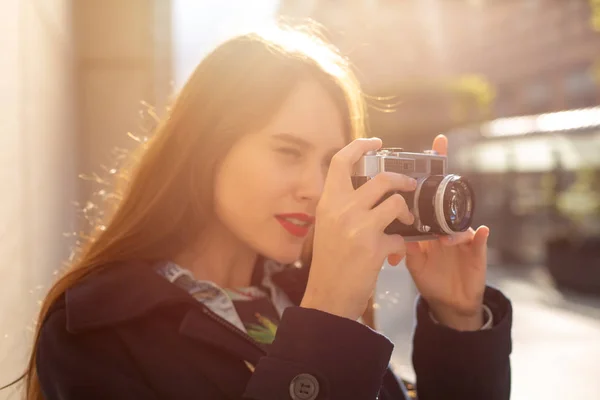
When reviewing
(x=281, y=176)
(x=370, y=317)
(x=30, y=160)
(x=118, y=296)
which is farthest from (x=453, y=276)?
(x=30, y=160)

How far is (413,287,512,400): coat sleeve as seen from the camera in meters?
1.48

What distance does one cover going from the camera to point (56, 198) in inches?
85.7

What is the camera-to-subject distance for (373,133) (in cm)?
187

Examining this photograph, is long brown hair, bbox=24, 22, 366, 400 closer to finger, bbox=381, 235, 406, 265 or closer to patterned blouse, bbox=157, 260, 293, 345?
patterned blouse, bbox=157, 260, 293, 345

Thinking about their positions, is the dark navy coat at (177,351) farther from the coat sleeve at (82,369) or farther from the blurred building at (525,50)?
the blurred building at (525,50)

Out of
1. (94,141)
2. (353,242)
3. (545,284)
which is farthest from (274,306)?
(545,284)

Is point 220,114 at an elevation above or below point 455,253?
above

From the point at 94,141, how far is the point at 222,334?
1.57 m

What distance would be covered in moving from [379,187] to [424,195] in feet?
0.54

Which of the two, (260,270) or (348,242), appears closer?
(348,242)

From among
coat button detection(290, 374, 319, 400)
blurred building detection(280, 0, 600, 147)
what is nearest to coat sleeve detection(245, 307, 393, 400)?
coat button detection(290, 374, 319, 400)

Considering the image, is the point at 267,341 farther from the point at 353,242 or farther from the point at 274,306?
the point at 353,242

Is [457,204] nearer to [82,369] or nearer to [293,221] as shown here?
[293,221]

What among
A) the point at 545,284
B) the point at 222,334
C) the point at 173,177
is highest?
the point at 173,177
